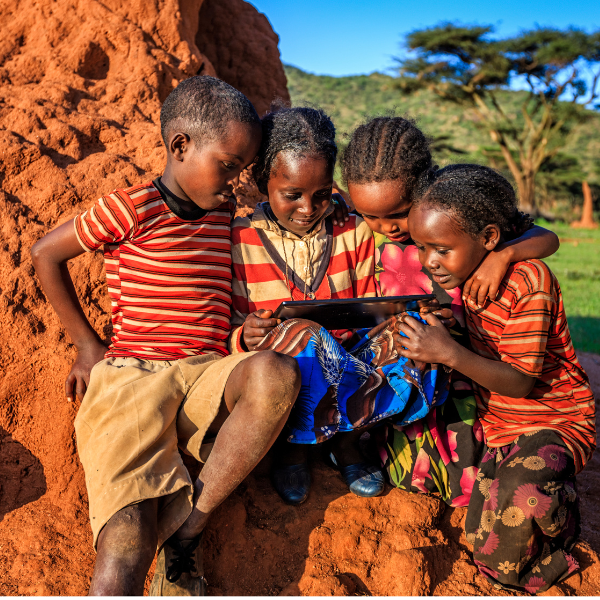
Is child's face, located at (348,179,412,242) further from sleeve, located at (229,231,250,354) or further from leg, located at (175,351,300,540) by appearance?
leg, located at (175,351,300,540)

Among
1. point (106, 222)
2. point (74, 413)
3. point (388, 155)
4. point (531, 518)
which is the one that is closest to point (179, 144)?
point (106, 222)

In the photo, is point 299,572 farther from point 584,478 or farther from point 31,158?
point 31,158

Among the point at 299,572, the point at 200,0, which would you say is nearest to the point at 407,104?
the point at 200,0

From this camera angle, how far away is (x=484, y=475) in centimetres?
237

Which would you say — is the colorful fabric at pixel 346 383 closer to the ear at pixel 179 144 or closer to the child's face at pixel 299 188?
the child's face at pixel 299 188

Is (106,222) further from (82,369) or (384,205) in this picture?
(384,205)

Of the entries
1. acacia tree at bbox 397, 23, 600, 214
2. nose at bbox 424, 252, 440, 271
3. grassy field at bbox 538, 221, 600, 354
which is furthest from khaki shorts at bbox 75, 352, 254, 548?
acacia tree at bbox 397, 23, 600, 214

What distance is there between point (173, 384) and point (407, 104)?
140 feet

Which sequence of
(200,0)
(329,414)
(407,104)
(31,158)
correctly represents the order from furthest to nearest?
(407,104)
(200,0)
(31,158)
(329,414)

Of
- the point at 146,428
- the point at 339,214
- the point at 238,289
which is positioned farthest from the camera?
the point at 339,214

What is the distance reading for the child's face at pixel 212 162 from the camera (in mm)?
2350

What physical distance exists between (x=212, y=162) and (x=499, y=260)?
1242 mm

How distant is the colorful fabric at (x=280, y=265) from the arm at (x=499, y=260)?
59 cm

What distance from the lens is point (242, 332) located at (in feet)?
7.83
